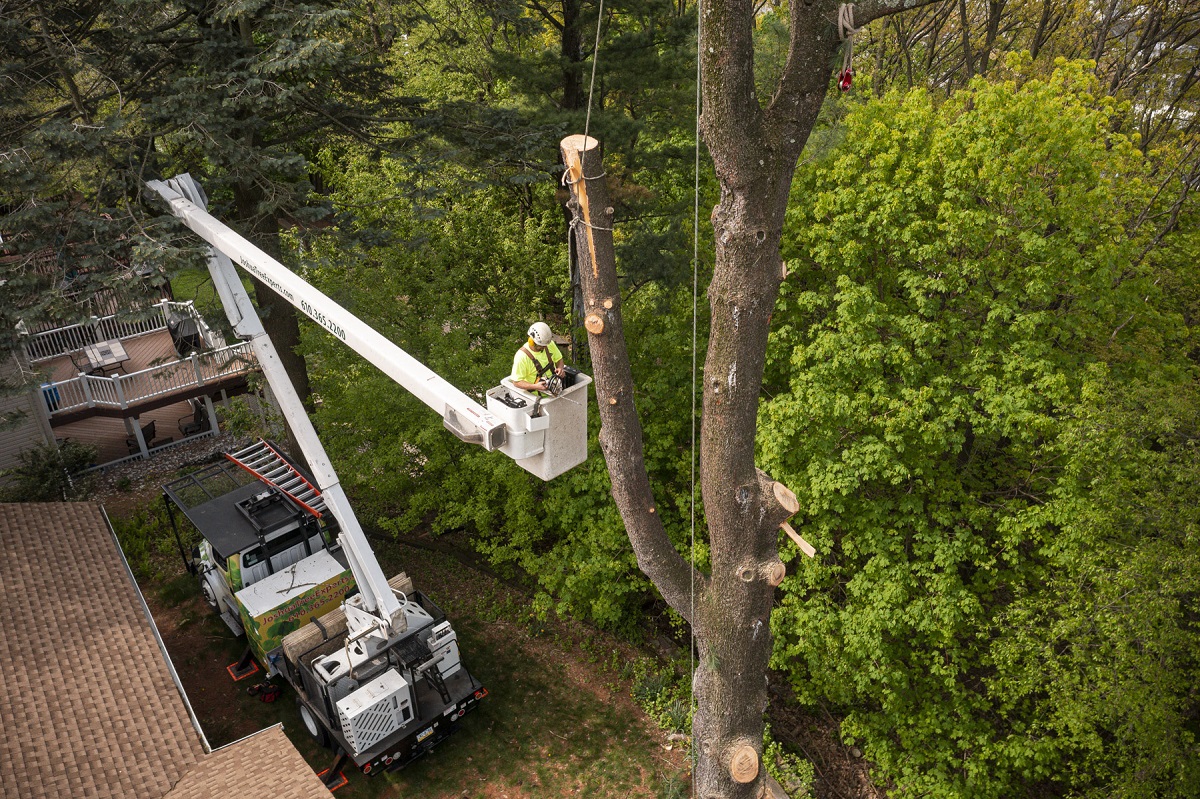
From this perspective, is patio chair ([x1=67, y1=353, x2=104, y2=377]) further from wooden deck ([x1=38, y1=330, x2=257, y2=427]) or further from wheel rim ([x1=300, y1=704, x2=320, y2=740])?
wheel rim ([x1=300, y1=704, x2=320, y2=740])

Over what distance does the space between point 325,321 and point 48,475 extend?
490 inches

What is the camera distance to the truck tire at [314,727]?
1150cm

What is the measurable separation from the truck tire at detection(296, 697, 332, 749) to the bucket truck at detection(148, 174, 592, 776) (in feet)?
0.12

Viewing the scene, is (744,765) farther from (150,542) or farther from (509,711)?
(150,542)

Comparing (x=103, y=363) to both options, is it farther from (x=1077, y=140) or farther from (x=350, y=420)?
(x=1077, y=140)

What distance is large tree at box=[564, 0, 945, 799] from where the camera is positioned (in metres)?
5.19

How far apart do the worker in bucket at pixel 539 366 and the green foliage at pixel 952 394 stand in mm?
5619

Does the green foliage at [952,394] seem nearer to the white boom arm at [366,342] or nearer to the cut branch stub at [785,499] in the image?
the cut branch stub at [785,499]

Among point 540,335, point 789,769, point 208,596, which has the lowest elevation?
point 789,769

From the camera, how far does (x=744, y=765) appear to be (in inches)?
278

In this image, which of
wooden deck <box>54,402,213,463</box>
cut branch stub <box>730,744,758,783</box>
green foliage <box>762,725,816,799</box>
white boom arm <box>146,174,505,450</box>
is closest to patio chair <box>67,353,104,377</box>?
wooden deck <box>54,402,213,463</box>

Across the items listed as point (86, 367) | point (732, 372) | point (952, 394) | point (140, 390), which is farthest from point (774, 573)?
point (86, 367)

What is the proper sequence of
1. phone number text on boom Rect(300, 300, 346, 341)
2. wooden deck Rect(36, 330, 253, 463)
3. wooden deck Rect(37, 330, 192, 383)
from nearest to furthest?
phone number text on boom Rect(300, 300, 346, 341) → wooden deck Rect(36, 330, 253, 463) → wooden deck Rect(37, 330, 192, 383)

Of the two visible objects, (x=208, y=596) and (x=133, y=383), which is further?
(x=133, y=383)
